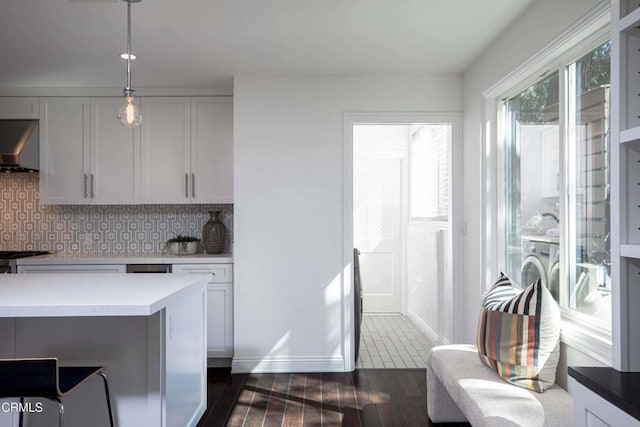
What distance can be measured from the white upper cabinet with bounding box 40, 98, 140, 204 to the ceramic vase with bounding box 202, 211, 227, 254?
70cm

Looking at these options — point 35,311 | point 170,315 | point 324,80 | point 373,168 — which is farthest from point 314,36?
point 373,168

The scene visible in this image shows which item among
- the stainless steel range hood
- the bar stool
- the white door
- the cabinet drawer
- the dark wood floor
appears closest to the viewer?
the bar stool

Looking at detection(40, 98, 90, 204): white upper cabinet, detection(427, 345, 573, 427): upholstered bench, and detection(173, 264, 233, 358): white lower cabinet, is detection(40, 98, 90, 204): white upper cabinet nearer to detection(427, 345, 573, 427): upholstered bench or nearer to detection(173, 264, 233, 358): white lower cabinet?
detection(173, 264, 233, 358): white lower cabinet

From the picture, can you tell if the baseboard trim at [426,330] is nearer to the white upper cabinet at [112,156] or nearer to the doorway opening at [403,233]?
the doorway opening at [403,233]

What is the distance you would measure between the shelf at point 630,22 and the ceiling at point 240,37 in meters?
1.25

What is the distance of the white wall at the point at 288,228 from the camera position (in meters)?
3.83

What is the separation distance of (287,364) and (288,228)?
110cm

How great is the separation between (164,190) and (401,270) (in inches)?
126

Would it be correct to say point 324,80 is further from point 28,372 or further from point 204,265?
point 28,372

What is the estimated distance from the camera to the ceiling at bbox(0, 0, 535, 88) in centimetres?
262

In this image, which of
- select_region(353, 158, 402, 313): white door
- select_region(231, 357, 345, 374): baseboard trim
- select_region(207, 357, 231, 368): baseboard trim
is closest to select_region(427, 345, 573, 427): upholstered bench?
select_region(231, 357, 345, 374): baseboard trim

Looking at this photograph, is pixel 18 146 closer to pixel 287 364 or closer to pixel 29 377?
pixel 287 364

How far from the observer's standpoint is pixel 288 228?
12.6 feet

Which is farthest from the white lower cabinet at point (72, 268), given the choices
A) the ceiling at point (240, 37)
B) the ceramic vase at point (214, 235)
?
the ceiling at point (240, 37)
